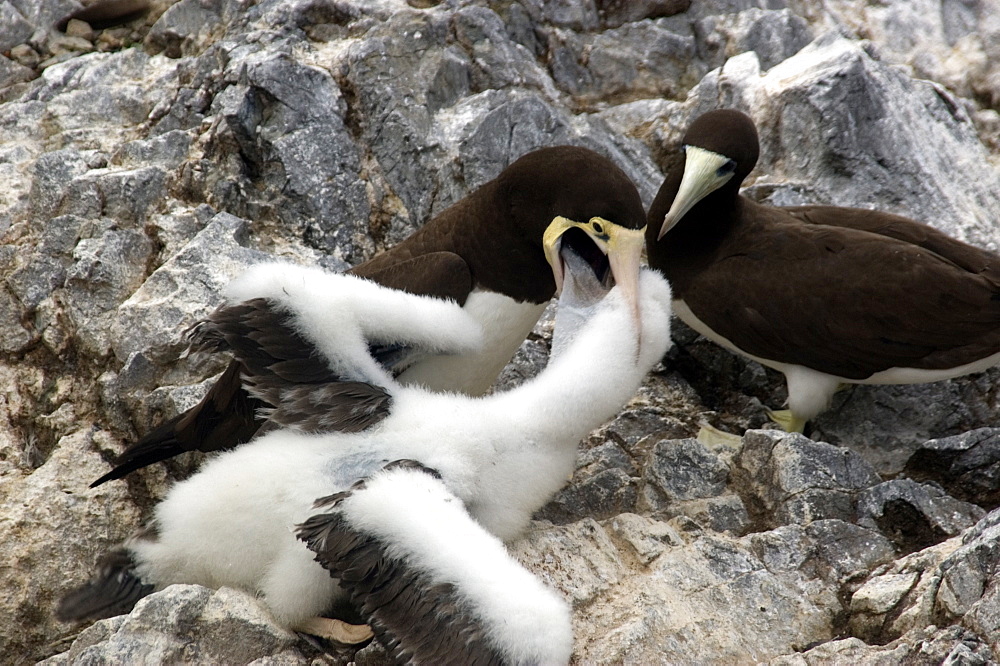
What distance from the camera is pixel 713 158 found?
5.43 m

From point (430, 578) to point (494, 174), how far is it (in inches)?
143

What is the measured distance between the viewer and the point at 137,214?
573 cm

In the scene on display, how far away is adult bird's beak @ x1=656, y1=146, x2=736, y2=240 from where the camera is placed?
17.6ft

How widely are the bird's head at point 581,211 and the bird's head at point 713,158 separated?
3.36ft

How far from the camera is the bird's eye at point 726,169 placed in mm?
5469

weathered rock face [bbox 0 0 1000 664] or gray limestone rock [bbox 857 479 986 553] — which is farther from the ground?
weathered rock face [bbox 0 0 1000 664]

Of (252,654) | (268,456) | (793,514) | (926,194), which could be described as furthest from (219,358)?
(926,194)

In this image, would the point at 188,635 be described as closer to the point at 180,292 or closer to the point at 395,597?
the point at 395,597

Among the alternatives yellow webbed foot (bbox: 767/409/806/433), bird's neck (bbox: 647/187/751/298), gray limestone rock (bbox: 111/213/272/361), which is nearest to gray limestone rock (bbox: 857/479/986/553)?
yellow webbed foot (bbox: 767/409/806/433)

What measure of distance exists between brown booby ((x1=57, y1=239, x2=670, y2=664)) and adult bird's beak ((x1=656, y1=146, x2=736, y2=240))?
55.7 inches

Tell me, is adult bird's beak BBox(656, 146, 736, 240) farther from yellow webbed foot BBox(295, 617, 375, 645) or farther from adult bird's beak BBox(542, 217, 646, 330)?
yellow webbed foot BBox(295, 617, 375, 645)

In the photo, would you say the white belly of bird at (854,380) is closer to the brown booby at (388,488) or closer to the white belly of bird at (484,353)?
the white belly of bird at (484,353)

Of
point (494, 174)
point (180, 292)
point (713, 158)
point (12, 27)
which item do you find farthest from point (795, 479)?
point (12, 27)

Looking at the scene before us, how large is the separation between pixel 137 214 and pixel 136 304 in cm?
79
